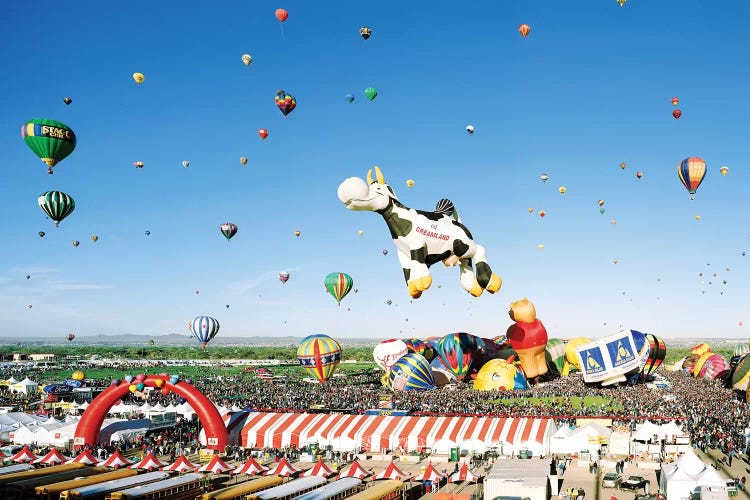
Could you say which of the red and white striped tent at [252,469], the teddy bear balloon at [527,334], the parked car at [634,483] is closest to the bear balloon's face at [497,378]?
the teddy bear balloon at [527,334]

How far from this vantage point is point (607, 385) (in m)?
46.3

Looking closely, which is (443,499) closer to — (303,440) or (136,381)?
(303,440)

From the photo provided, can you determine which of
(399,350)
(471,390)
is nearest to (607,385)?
(471,390)

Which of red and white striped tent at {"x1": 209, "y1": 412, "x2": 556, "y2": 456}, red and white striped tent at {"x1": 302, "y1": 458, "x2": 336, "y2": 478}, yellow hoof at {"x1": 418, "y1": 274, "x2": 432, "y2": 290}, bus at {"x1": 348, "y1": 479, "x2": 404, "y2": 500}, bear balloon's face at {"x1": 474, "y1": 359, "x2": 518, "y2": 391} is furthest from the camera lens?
bear balloon's face at {"x1": 474, "y1": 359, "x2": 518, "y2": 391}

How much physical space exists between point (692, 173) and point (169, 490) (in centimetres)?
3266

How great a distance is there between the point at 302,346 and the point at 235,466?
24.6 metres

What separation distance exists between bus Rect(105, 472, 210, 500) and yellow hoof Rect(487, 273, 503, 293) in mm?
11390

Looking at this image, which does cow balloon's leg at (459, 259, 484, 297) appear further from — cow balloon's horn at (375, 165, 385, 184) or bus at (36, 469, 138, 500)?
bus at (36, 469, 138, 500)

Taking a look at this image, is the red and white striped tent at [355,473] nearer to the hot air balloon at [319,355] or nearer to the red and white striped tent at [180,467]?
the red and white striped tent at [180,467]

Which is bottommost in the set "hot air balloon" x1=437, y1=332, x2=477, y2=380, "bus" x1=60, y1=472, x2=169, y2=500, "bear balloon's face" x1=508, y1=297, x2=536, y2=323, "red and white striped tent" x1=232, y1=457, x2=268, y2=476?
"red and white striped tent" x1=232, y1=457, x2=268, y2=476

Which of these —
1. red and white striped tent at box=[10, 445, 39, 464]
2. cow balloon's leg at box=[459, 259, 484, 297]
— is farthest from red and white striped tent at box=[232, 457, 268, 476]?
cow balloon's leg at box=[459, 259, 484, 297]

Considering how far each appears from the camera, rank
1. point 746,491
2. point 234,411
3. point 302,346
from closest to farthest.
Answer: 1. point 746,491
2. point 234,411
3. point 302,346

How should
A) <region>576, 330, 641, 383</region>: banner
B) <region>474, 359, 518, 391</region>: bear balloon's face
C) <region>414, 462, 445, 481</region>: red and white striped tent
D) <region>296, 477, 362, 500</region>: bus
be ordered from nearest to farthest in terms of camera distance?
<region>296, 477, 362, 500</region>: bus → <region>414, 462, 445, 481</region>: red and white striped tent → <region>474, 359, 518, 391</region>: bear balloon's face → <region>576, 330, 641, 383</region>: banner

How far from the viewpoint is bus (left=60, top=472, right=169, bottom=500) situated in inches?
700
